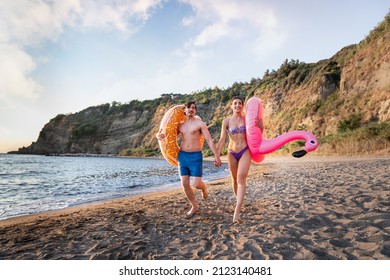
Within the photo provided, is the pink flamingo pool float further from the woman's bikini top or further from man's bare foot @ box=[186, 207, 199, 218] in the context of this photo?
man's bare foot @ box=[186, 207, 199, 218]

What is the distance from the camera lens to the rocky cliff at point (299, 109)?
20.3m

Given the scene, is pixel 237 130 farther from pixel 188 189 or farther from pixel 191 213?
pixel 191 213

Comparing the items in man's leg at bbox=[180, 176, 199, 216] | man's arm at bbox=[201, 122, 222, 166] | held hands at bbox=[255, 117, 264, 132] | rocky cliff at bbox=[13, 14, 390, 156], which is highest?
rocky cliff at bbox=[13, 14, 390, 156]

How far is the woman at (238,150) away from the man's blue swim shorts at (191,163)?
397 millimetres

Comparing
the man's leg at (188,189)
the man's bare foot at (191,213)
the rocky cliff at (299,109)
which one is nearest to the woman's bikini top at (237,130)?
the man's leg at (188,189)

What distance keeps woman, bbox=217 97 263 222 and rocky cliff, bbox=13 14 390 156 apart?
14.2 metres

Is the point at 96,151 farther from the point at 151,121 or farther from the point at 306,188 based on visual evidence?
the point at 306,188

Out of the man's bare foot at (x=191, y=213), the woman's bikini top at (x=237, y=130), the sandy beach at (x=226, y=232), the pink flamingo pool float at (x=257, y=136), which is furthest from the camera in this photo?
the man's bare foot at (x=191, y=213)

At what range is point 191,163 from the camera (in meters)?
4.79

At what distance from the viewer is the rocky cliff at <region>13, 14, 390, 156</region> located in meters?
20.3

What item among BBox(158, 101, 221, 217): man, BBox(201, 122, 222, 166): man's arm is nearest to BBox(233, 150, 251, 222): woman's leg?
BBox(201, 122, 222, 166): man's arm

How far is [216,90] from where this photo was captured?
6800 cm

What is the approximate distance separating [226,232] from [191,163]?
1.30 m

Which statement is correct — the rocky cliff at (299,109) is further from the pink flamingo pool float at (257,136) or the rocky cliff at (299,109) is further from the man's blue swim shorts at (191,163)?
the man's blue swim shorts at (191,163)
